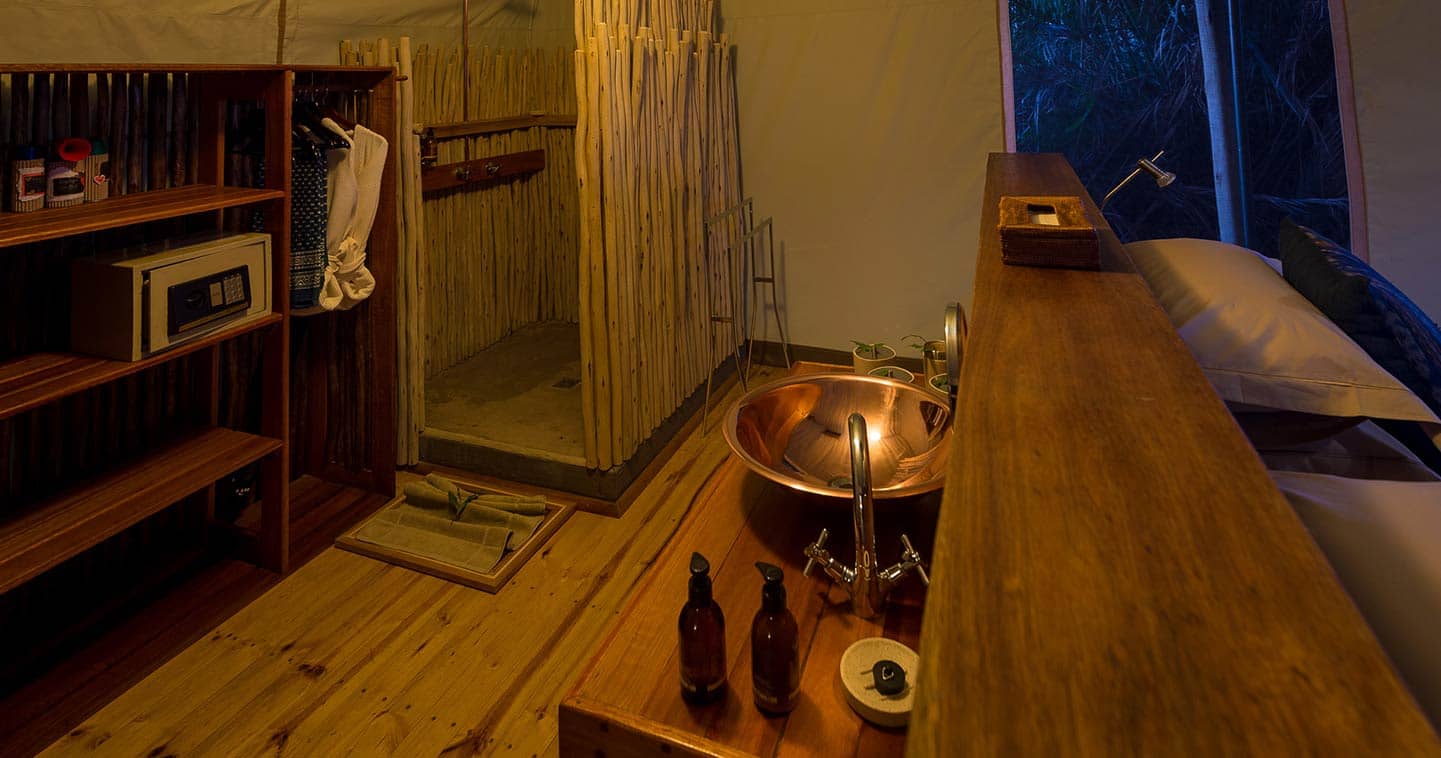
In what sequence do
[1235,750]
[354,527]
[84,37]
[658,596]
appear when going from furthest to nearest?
1. [354,527]
2. [84,37]
3. [658,596]
4. [1235,750]

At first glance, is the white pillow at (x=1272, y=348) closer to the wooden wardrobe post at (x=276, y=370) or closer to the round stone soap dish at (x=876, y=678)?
the round stone soap dish at (x=876, y=678)

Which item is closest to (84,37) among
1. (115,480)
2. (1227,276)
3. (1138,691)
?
(115,480)

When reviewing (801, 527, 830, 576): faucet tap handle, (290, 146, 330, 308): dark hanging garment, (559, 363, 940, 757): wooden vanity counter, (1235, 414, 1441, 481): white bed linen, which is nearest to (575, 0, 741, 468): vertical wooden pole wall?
(290, 146, 330, 308): dark hanging garment

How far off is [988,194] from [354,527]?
2.34 m

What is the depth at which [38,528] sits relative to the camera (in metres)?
1.83

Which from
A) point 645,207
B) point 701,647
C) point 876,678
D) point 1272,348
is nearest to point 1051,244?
point 1272,348

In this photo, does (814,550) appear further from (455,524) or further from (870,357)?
(455,524)

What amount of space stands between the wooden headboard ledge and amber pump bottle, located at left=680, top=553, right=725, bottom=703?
503 mm

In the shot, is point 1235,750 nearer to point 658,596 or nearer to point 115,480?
point 658,596

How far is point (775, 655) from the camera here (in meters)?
1.02

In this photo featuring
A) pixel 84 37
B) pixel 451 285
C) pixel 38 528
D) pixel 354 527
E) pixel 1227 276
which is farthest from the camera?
pixel 451 285

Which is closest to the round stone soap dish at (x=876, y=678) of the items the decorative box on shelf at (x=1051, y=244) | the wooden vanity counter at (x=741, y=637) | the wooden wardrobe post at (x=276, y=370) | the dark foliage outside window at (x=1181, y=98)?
the wooden vanity counter at (x=741, y=637)

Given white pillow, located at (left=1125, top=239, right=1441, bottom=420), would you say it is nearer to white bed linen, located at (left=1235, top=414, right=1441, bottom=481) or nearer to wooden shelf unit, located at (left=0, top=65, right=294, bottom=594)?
white bed linen, located at (left=1235, top=414, right=1441, bottom=481)

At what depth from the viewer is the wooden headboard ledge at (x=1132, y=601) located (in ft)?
Result: 1.23
